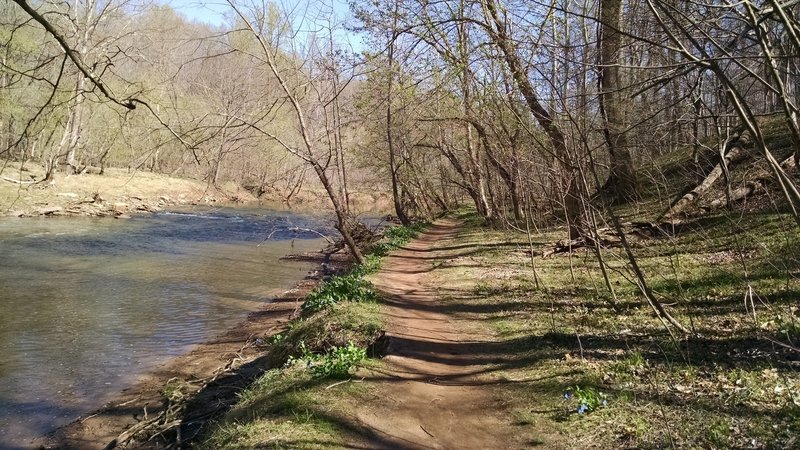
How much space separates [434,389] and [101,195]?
33.2m

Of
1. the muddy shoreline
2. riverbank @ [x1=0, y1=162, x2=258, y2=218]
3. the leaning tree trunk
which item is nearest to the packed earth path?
the muddy shoreline

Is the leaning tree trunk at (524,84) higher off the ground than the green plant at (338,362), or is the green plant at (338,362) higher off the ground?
the leaning tree trunk at (524,84)

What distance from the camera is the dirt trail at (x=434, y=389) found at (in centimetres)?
477

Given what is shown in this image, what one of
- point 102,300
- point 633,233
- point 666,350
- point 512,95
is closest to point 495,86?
point 512,95

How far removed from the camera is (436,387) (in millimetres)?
5852

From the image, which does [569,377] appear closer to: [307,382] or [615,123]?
[307,382]

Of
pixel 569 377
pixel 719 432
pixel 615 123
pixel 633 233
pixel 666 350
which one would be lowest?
pixel 569 377

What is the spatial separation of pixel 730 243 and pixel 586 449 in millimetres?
7486

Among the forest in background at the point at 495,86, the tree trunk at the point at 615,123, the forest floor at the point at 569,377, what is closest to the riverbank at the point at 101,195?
the forest in background at the point at 495,86

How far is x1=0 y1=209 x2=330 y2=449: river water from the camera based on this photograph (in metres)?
8.35

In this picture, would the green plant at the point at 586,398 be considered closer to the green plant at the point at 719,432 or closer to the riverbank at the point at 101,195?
the green plant at the point at 719,432

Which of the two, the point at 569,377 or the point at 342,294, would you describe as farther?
the point at 342,294

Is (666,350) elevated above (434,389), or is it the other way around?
(666,350)

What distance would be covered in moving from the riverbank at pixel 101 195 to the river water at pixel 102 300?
73.4 inches
